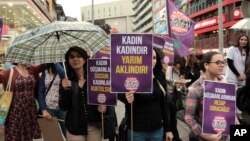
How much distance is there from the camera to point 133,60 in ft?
15.7

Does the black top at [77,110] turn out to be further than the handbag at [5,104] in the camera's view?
No

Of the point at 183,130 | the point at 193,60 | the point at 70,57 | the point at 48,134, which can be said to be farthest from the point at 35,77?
the point at 193,60

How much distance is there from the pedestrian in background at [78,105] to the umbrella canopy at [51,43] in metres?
0.43

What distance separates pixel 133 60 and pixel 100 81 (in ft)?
2.12

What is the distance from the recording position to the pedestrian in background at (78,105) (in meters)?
5.16

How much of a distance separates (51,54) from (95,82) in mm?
1228

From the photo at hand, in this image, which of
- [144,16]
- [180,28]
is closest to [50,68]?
[180,28]

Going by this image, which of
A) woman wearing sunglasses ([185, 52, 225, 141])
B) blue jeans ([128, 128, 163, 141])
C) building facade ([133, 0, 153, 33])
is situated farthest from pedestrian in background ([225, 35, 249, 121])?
building facade ([133, 0, 153, 33])

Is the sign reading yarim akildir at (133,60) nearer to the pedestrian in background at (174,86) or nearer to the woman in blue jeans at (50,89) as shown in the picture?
the woman in blue jeans at (50,89)

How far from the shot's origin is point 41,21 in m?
30.6

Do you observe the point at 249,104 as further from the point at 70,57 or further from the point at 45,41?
the point at 45,41

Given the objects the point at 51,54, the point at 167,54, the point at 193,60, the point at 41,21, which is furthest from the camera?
the point at 41,21

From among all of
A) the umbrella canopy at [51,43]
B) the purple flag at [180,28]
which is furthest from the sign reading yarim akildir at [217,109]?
the purple flag at [180,28]

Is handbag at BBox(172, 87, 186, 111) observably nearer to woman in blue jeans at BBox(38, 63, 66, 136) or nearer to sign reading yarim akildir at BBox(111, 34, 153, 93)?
woman in blue jeans at BBox(38, 63, 66, 136)
